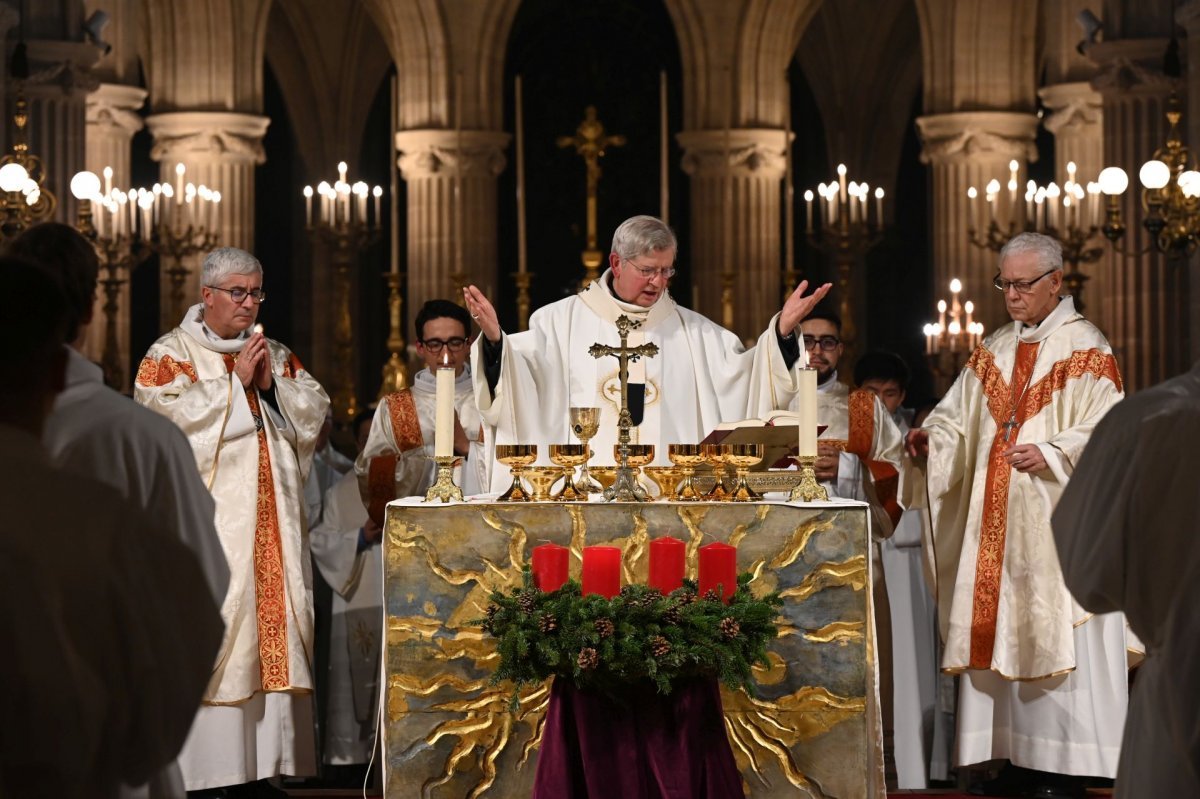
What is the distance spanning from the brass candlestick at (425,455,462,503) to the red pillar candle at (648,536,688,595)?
2.01 ft

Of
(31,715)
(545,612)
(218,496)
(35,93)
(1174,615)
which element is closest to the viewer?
(31,715)

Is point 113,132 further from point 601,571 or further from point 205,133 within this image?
point 601,571

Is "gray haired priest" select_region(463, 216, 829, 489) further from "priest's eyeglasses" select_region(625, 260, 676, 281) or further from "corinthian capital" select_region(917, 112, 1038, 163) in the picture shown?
"corinthian capital" select_region(917, 112, 1038, 163)

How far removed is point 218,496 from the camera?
648 centimetres

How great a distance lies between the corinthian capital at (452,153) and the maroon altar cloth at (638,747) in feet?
45.5

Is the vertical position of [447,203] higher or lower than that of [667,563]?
higher

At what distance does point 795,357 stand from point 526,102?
1782 cm

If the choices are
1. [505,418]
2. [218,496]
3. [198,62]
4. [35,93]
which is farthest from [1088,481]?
[198,62]

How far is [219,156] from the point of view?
58.2 ft

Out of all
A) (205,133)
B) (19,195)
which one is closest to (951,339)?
(205,133)

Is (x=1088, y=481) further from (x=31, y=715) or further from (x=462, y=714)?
(x=462, y=714)

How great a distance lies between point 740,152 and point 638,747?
1423 centimetres

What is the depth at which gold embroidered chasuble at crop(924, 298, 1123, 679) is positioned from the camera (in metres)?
6.39

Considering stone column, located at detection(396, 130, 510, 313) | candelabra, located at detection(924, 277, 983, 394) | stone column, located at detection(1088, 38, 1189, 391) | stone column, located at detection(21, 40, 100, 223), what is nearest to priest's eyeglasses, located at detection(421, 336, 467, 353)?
stone column, located at detection(21, 40, 100, 223)
